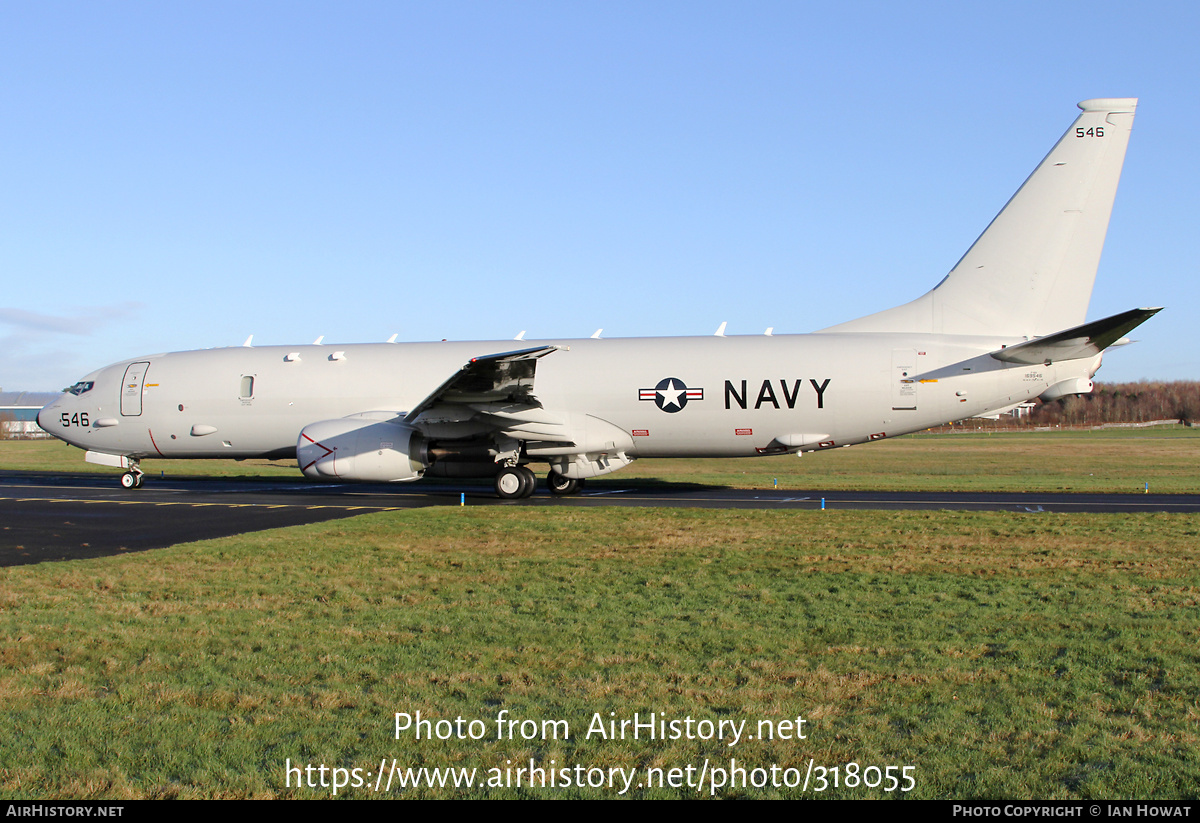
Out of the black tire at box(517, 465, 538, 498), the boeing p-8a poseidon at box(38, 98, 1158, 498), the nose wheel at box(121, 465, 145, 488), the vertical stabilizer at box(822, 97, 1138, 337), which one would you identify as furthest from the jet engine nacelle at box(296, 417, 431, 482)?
the vertical stabilizer at box(822, 97, 1138, 337)

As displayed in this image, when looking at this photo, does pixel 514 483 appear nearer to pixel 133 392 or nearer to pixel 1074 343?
pixel 133 392

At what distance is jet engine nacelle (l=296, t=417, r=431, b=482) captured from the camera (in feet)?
68.0

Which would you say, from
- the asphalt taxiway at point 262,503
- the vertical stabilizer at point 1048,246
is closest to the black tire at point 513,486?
the asphalt taxiway at point 262,503

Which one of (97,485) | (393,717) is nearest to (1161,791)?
(393,717)

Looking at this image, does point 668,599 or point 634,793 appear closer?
point 634,793

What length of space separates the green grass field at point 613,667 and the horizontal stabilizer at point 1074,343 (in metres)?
5.67

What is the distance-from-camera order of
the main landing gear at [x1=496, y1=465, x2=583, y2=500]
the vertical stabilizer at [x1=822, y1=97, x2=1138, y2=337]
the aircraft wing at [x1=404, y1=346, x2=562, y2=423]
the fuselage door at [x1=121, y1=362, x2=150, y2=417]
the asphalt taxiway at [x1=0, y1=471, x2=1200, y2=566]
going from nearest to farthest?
the asphalt taxiway at [x1=0, y1=471, x2=1200, y2=566] < the aircraft wing at [x1=404, y1=346, x2=562, y2=423] < the vertical stabilizer at [x1=822, y1=97, x2=1138, y2=337] < the main landing gear at [x1=496, y1=465, x2=583, y2=500] < the fuselage door at [x1=121, y1=362, x2=150, y2=417]

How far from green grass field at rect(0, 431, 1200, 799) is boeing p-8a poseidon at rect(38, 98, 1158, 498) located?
24.7 ft

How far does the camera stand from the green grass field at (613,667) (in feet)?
15.4

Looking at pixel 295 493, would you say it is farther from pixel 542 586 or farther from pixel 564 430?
pixel 542 586

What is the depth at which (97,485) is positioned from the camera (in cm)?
2620

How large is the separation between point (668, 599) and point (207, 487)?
20487mm

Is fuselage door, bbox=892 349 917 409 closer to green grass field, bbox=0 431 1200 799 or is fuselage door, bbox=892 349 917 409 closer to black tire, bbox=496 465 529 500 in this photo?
green grass field, bbox=0 431 1200 799

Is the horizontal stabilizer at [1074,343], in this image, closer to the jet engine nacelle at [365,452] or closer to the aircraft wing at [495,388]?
the aircraft wing at [495,388]
